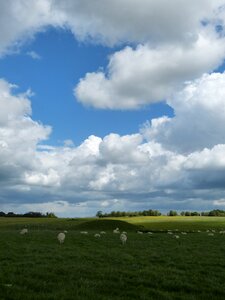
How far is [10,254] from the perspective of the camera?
1053 inches

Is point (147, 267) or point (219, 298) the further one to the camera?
point (147, 267)

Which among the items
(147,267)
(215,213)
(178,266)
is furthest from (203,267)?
(215,213)

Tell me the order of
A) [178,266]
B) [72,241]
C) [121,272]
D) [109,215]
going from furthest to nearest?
[109,215], [72,241], [178,266], [121,272]

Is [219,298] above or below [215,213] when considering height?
below

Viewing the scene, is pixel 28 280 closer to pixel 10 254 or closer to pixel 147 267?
pixel 147 267

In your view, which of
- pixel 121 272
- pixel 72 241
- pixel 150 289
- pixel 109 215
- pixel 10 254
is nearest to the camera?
pixel 150 289

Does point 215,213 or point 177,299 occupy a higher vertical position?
point 215,213

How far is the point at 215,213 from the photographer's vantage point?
173500 millimetres

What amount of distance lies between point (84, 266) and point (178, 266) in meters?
5.28

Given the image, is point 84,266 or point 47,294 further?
point 84,266

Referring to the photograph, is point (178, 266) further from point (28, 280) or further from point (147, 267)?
point (28, 280)

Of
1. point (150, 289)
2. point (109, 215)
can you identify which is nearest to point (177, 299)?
point (150, 289)

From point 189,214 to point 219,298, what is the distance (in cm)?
15389

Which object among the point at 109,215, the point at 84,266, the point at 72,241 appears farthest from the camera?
the point at 109,215
